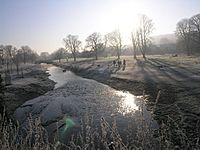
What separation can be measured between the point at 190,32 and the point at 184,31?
476 centimetres

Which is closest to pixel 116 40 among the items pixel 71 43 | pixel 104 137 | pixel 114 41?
pixel 114 41

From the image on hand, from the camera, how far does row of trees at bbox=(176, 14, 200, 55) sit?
87875 millimetres

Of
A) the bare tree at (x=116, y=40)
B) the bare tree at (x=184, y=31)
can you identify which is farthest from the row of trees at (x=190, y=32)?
the bare tree at (x=116, y=40)

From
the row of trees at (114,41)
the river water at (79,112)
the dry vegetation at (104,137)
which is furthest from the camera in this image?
the row of trees at (114,41)

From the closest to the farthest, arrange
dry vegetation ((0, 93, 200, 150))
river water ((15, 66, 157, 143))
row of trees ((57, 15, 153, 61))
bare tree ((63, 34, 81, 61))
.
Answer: dry vegetation ((0, 93, 200, 150)) → river water ((15, 66, 157, 143)) → row of trees ((57, 15, 153, 61)) → bare tree ((63, 34, 81, 61))

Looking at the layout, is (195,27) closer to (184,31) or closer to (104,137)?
(184,31)

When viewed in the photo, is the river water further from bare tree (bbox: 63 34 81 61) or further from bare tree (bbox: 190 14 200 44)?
bare tree (bbox: 63 34 81 61)

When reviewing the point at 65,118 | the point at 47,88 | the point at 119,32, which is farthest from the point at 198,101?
the point at 119,32

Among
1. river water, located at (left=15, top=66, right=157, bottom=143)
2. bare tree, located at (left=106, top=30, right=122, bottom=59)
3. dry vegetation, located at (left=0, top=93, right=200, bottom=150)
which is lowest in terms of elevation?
river water, located at (left=15, top=66, right=157, bottom=143)

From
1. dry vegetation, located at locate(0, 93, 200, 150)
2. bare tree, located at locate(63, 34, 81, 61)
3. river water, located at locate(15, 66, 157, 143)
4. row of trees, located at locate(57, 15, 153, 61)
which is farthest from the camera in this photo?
bare tree, located at locate(63, 34, 81, 61)

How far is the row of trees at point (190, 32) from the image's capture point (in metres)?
87.9

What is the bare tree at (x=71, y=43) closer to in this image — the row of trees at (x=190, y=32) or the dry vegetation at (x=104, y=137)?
the row of trees at (x=190, y=32)

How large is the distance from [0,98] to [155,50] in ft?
407

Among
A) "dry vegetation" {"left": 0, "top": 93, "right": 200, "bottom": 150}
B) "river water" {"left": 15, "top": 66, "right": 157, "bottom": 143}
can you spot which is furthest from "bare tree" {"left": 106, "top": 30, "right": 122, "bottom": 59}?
"dry vegetation" {"left": 0, "top": 93, "right": 200, "bottom": 150}
